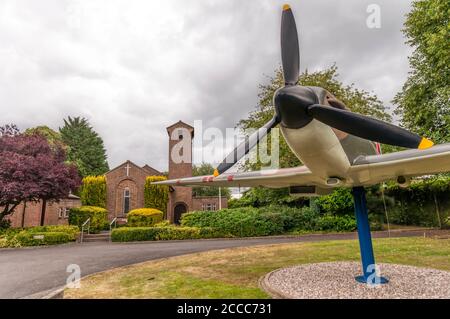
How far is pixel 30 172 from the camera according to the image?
17.9 metres

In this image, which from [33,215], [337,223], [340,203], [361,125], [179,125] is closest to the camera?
[361,125]

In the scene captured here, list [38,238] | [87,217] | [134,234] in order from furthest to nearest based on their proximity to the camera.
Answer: [87,217], [134,234], [38,238]

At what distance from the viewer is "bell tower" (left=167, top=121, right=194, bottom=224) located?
2997cm

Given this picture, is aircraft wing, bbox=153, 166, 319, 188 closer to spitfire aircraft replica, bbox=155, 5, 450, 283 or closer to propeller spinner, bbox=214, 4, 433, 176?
spitfire aircraft replica, bbox=155, 5, 450, 283

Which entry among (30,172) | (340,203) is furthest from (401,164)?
(30,172)

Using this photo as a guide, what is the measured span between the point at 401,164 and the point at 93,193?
28.1 m

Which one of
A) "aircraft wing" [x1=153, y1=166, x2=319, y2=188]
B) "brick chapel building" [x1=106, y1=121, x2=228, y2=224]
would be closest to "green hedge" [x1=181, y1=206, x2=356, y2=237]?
"brick chapel building" [x1=106, y1=121, x2=228, y2=224]

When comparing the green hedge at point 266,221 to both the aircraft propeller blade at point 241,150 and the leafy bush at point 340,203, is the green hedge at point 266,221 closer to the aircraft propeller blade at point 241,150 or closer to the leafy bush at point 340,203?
the leafy bush at point 340,203

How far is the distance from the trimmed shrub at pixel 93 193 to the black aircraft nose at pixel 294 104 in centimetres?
2704

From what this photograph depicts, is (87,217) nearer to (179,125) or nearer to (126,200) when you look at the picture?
(126,200)

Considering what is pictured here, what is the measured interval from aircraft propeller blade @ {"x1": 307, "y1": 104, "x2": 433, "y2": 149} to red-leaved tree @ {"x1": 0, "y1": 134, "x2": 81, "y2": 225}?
19.4 m

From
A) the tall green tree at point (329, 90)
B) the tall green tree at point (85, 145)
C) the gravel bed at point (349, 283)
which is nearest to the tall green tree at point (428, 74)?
the tall green tree at point (329, 90)

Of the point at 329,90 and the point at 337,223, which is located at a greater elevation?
the point at 329,90
